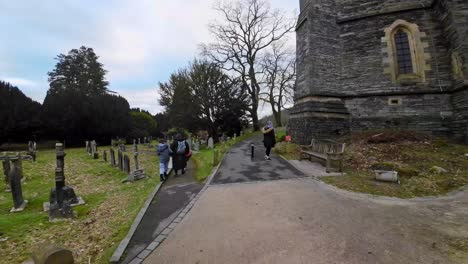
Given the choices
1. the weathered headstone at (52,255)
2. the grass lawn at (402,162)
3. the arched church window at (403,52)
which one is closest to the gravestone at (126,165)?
the grass lawn at (402,162)

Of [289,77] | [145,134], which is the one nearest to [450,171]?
[289,77]

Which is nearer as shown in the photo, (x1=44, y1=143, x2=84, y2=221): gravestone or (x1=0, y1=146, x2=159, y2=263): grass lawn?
(x1=0, y1=146, x2=159, y2=263): grass lawn

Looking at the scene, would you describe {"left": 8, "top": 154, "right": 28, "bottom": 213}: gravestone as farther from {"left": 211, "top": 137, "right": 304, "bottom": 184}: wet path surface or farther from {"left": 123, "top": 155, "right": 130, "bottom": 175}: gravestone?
{"left": 211, "top": 137, "right": 304, "bottom": 184}: wet path surface

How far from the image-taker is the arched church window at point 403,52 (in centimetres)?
1345

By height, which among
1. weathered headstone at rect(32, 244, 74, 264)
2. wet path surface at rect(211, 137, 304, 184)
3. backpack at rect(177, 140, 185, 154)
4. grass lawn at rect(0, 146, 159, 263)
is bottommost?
grass lawn at rect(0, 146, 159, 263)

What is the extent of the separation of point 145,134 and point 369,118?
34173mm

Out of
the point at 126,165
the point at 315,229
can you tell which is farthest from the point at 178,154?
the point at 315,229

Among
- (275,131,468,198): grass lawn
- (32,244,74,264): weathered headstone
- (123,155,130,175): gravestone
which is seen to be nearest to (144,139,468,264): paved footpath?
(275,131,468,198): grass lawn

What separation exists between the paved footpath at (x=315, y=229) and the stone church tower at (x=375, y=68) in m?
8.23

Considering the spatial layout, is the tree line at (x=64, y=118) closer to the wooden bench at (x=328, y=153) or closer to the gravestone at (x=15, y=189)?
the gravestone at (x=15, y=189)

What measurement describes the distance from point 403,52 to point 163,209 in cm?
1566

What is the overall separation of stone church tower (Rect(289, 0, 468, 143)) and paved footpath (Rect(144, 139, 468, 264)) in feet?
27.0

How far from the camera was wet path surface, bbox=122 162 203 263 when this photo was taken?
13.3 feet

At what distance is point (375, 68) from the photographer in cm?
1361
